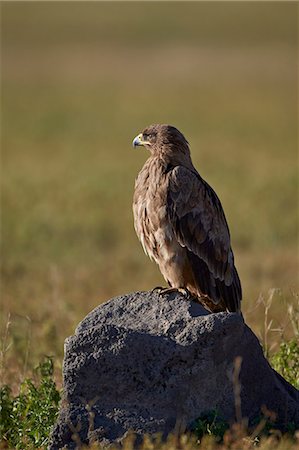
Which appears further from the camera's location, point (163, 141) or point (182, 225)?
point (163, 141)

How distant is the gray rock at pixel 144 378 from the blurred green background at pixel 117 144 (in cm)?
112

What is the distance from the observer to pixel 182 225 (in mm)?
6473

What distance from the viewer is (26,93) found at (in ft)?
120

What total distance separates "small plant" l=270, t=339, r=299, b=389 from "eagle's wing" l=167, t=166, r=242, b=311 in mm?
414

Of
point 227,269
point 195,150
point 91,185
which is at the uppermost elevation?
point 195,150

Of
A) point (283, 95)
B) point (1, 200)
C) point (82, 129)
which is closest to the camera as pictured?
point (1, 200)

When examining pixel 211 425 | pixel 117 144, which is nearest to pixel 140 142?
pixel 211 425

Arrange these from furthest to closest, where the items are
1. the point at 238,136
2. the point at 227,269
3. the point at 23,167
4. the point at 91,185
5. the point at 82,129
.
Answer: the point at 82,129, the point at 238,136, the point at 23,167, the point at 91,185, the point at 227,269

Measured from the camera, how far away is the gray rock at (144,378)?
5.57 meters

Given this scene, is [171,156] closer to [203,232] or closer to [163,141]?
[163,141]

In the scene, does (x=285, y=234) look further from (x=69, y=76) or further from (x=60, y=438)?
(x=69, y=76)

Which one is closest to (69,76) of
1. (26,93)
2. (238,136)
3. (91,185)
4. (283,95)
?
(26,93)

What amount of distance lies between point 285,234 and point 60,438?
34.3 feet

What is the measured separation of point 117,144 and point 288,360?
19.9 m
